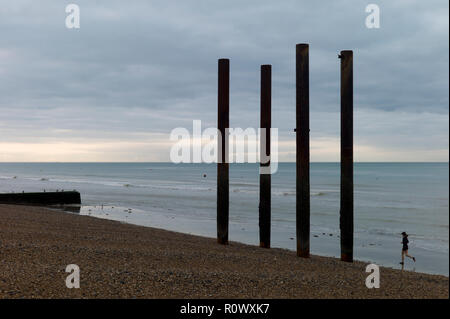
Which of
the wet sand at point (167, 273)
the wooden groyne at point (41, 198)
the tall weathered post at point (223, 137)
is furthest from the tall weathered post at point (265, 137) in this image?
the wooden groyne at point (41, 198)

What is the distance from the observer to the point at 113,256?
922 cm

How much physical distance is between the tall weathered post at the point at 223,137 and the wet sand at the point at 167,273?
5.76 ft

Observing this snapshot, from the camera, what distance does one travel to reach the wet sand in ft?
21.7

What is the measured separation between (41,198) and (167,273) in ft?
77.6

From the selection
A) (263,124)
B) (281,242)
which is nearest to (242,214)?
(281,242)

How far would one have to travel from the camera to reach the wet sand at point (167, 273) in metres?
6.62

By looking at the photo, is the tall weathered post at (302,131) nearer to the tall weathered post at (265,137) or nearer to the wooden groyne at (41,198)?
the tall weathered post at (265,137)

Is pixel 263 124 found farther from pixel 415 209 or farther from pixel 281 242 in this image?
pixel 415 209

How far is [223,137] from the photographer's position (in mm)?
12367

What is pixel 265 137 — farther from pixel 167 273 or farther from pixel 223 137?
pixel 167 273

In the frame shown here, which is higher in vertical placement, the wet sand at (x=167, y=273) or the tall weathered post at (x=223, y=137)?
the tall weathered post at (x=223, y=137)

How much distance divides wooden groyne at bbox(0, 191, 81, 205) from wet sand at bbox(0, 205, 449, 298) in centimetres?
1669

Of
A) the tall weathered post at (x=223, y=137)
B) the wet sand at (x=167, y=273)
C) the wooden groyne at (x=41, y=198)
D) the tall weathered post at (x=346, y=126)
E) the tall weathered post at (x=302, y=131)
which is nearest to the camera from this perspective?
the wet sand at (x=167, y=273)

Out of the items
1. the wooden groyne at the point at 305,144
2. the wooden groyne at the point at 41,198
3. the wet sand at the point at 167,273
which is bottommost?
the wooden groyne at the point at 41,198
